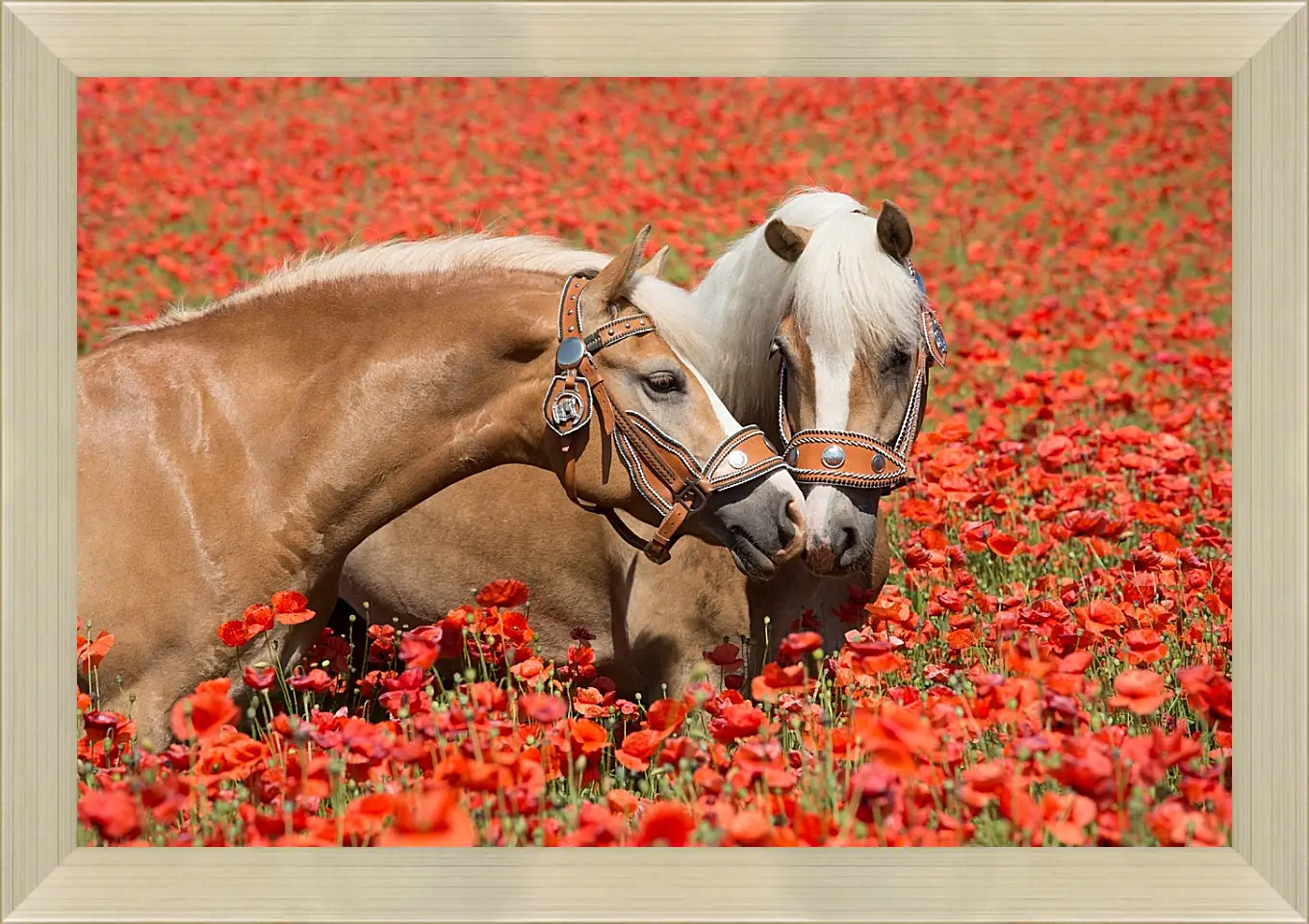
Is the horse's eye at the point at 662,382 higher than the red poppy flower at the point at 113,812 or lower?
higher

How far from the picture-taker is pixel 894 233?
4.16m

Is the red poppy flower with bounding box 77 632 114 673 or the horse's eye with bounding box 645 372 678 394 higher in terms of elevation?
the horse's eye with bounding box 645 372 678 394

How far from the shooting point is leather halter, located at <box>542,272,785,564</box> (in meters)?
3.78

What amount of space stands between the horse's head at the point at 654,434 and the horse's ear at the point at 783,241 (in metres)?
0.50

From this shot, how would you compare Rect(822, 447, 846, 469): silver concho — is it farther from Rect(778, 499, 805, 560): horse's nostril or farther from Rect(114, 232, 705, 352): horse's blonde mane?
Rect(114, 232, 705, 352): horse's blonde mane

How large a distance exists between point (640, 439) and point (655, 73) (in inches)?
38.9

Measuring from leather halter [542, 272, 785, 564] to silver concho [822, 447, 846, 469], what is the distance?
0.19m

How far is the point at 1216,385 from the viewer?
23.7 ft

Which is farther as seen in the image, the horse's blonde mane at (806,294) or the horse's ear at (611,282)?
the horse's blonde mane at (806,294)

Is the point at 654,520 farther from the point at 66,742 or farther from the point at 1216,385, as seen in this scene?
the point at 1216,385

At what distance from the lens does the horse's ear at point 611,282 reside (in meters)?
3.86

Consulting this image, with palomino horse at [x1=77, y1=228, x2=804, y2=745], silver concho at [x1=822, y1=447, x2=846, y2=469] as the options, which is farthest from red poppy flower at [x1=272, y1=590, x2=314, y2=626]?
silver concho at [x1=822, y1=447, x2=846, y2=469]

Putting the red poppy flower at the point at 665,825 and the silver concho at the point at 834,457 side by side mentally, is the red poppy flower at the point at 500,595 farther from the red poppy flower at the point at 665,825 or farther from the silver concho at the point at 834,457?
the red poppy flower at the point at 665,825

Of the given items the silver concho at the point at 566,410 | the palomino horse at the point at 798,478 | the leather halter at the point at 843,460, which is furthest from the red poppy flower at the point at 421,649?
the leather halter at the point at 843,460
